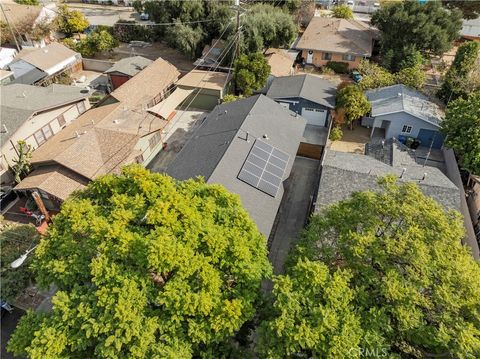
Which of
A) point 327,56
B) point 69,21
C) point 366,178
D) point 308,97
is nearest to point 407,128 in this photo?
point 308,97

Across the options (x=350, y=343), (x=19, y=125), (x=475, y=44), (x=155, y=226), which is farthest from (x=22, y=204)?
(x=475, y=44)

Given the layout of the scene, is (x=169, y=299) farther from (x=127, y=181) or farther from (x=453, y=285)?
(x=453, y=285)

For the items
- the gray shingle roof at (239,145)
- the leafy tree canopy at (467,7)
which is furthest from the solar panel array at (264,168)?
the leafy tree canopy at (467,7)

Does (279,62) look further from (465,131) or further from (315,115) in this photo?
(465,131)

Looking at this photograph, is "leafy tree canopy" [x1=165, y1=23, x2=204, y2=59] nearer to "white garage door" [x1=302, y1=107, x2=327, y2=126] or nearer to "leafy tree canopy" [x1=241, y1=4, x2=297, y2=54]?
"leafy tree canopy" [x1=241, y1=4, x2=297, y2=54]

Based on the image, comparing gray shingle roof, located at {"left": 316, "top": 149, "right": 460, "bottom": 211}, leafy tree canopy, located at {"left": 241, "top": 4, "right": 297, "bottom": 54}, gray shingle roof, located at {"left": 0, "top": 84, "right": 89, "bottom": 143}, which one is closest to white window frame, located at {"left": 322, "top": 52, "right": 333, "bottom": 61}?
leafy tree canopy, located at {"left": 241, "top": 4, "right": 297, "bottom": 54}

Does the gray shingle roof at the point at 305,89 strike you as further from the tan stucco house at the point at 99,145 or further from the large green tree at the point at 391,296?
the large green tree at the point at 391,296
